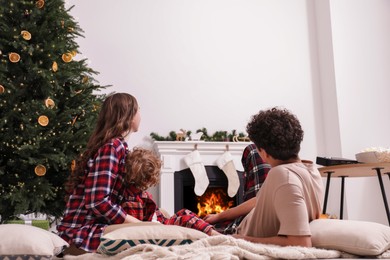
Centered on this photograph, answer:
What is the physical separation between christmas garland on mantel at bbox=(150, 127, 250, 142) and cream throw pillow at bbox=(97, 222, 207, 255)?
343 cm

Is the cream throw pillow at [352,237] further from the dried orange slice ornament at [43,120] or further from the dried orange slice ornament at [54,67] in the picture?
the dried orange slice ornament at [54,67]

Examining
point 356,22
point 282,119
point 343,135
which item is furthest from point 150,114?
point 282,119

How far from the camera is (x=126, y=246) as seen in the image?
1.52 metres

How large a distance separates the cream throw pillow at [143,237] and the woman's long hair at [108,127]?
2.50 ft

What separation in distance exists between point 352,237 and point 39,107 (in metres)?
2.35

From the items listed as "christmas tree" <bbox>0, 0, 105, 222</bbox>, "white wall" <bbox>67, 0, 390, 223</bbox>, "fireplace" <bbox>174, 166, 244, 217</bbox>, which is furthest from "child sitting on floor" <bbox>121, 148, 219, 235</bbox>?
"white wall" <bbox>67, 0, 390, 223</bbox>

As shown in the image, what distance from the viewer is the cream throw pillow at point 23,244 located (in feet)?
4.99

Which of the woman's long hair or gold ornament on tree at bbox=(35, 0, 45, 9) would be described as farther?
gold ornament on tree at bbox=(35, 0, 45, 9)

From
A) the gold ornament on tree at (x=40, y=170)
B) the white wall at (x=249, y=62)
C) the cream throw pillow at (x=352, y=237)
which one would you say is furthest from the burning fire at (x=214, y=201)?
the cream throw pillow at (x=352, y=237)

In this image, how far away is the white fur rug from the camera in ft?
4.16

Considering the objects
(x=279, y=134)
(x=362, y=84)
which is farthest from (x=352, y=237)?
(x=362, y=84)

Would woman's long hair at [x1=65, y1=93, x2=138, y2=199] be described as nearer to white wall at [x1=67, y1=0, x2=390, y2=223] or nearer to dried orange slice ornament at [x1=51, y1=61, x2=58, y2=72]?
dried orange slice ornament at [x1=51, y1=61, x2=58, y2=72]

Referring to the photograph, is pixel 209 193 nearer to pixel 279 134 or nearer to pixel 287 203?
pixel 279 134

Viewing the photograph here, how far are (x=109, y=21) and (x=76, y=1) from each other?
0.39m
